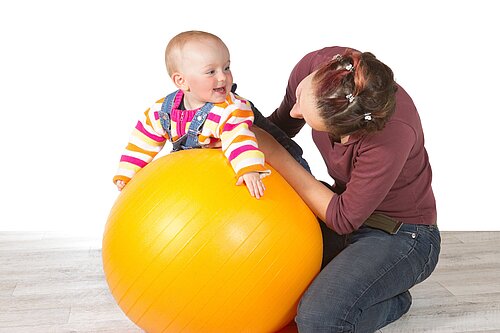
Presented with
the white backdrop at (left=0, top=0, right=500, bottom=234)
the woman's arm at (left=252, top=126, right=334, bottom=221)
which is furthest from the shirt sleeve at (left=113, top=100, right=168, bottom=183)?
the white backdrop at (left=0, top=0, right=500, bottom=234)

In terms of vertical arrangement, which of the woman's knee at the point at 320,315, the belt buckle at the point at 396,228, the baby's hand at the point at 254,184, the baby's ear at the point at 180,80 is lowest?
the woman's knee at the point at 320,315

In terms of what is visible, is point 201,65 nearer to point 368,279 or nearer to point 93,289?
point 368,279

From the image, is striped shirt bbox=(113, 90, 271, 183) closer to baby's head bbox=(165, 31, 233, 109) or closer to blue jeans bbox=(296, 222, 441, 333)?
baby's head bbox=(165, 31, 233, 109)

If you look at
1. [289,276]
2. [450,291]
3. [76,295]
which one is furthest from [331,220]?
[76,295]

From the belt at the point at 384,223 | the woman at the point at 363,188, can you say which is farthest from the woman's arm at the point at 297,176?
the belt at the point at 384,223

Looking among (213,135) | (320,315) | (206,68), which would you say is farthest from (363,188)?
(206,68)

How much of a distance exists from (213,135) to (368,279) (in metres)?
0.71

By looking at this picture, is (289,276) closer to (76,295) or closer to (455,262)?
(76,295)

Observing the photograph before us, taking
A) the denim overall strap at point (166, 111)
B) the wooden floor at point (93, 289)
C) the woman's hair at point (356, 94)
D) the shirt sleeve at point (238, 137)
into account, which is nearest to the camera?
the woman's hair at point (356, 94)

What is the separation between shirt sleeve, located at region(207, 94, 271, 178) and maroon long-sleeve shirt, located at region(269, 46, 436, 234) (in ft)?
1.00

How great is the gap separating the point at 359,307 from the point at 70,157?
101 inches

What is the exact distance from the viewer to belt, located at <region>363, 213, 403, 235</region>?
2900 millimetres

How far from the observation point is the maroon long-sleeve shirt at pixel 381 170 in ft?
8.73

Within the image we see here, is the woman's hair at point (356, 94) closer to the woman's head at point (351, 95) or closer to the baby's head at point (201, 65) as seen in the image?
the woman's head at point (351, 95)
